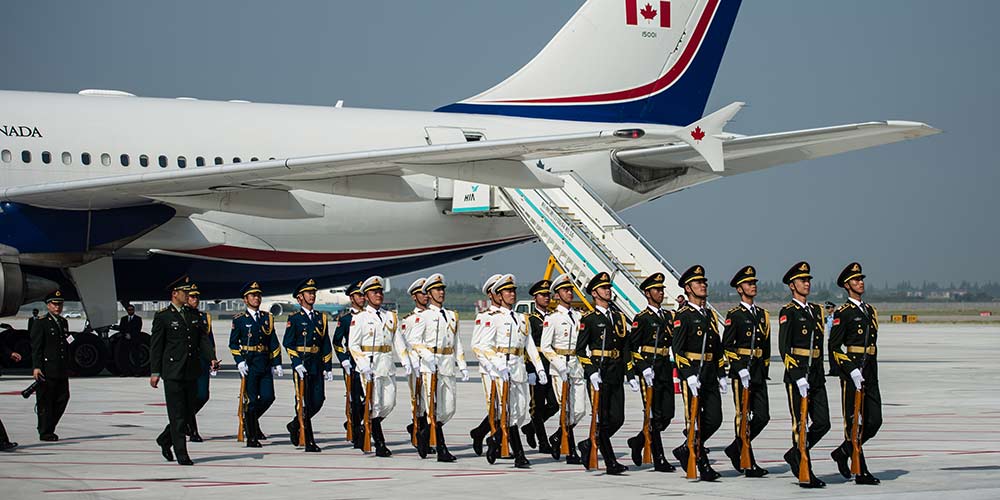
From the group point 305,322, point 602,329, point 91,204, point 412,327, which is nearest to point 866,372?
point 602,329

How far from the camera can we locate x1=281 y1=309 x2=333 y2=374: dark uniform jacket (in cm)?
1202

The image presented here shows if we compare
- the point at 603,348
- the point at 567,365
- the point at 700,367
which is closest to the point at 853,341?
the point at 700,367

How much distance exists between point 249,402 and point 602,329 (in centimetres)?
353

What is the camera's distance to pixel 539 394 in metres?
11.5

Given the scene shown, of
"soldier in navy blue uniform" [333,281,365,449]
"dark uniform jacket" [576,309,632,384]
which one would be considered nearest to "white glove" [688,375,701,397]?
"dark uniform jacket" [576,309,632,384]

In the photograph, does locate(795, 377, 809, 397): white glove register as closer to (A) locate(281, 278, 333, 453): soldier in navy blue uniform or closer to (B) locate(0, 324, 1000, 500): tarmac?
(B) locate(0, 324, 1000, 500): tarmac

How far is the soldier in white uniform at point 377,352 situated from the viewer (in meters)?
11.3

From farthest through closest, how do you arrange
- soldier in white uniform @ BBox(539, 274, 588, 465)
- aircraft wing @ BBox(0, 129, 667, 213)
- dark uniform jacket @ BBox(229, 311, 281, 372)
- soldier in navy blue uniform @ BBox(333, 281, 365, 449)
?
aircraft wing @ BBox(0, 129, 667, 213) < dark uniform jacket @ BBox(229, 311, 281, 372) < soldier in navy blue uniform @ BBox(333, 281, 365, 449) < soldier in white uniform @ BBox(539, 274, 588, 465)

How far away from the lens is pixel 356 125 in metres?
21.2

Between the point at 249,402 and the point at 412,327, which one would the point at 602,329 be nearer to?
the point at 412,327

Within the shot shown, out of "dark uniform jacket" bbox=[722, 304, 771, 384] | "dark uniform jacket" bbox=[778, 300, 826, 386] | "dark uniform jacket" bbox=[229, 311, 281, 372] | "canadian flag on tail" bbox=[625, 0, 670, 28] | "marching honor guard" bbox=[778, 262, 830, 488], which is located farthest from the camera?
"canadian flag on tail" bbox=[625, 0, 670, 28]

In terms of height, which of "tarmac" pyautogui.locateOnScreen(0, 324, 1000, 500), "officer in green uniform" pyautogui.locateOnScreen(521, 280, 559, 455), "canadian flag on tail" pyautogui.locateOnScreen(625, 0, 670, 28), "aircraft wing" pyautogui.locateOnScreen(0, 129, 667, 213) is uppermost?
"canadian flag on tail" pyautogui.locateOnScreen(625, 0, 670, 28)

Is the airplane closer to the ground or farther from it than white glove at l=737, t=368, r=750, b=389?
farther from it

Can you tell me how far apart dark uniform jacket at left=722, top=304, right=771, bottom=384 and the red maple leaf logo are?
14.6 meters
